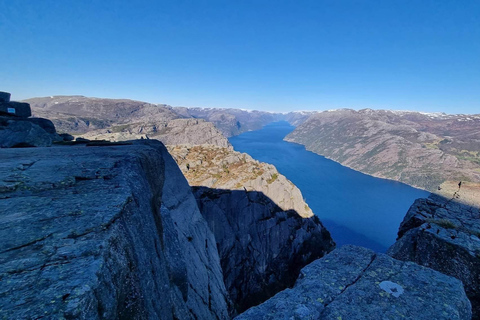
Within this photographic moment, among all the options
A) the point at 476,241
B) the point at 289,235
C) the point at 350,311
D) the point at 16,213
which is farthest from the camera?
the point at 289,235

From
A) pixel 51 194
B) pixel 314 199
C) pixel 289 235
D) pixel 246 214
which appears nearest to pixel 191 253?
pixel 51 194

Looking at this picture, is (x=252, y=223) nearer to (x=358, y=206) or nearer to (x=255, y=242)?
(x=255, y=242)

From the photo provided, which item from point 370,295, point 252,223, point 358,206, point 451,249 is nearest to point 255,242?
point 252,223

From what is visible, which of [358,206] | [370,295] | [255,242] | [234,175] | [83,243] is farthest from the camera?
[358,206]

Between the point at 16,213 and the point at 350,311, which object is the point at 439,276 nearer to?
the point at 350,311

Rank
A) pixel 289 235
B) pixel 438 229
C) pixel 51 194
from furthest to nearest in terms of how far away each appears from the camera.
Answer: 1. pixel 289 235
2. pixel 438 229
3. pixel 51 194

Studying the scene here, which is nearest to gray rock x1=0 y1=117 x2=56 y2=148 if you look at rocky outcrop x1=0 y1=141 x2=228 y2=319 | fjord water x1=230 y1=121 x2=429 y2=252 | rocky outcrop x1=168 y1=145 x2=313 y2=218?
rocky outcrop x1=0 y1=141 x2=228 y2=319

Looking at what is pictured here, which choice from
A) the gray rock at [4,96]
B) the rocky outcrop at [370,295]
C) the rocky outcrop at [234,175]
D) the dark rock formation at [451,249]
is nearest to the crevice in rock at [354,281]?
the rocky outcrop at [370,295]
